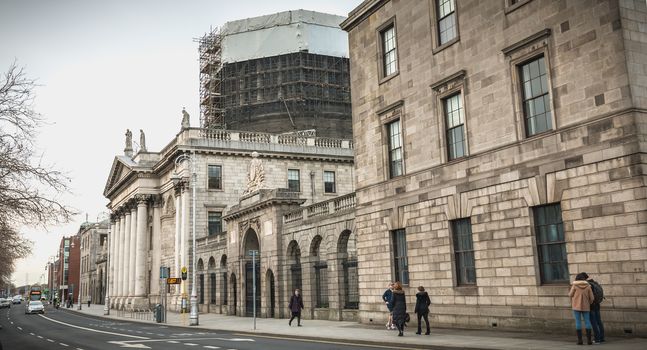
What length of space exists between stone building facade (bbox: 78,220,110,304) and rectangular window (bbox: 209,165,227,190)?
5757cm

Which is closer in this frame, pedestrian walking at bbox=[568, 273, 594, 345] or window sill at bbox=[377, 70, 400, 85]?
pedestrian walking at bbox=[568, 273, 594, 345]

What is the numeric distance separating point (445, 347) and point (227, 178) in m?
40.0

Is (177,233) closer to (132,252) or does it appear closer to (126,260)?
(132,252)

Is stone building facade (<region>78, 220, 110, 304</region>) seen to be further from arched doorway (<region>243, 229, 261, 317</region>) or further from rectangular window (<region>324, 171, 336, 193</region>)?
arched doorway (<region>243, 229, 261, 317</region>)

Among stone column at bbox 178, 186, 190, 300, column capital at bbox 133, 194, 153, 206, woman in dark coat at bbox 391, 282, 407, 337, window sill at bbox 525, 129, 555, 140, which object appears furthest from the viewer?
column capital at bbox 133, 194, 153, 206

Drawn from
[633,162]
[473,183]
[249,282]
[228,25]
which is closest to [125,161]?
[228,25]

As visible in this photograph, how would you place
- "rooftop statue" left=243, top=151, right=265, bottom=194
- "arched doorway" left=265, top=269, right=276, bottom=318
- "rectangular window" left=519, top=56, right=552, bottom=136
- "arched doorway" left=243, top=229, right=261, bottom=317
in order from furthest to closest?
"rooftop statue" left=243, top=151, right=265, bottom=194 → "arched doorway" left=243, top=229, right=261, bottom=317 → "arched doorway" left=265, top=269, right=276, bottom=318 → "rectangular window" left=519, top=56, right=552, bottom=136

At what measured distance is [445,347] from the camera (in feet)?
50.8

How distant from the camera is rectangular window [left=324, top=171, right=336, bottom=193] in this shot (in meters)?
56.7

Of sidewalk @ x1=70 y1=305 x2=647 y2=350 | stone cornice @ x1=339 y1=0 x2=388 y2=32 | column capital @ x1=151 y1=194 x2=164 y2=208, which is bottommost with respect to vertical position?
sidewalk @ x1=70 y1=305 x2=647 y2=350

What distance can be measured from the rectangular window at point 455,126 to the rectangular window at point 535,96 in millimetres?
2756

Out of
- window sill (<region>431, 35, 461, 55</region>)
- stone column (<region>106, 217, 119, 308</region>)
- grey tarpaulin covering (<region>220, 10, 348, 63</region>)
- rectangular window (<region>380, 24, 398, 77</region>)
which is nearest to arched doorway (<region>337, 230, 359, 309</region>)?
rectangular window (<region>380, 24, 398, 77</region>)

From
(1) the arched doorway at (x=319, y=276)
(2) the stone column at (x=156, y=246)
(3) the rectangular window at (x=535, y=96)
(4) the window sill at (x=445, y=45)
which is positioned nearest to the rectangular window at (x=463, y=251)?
(3) the rectangular window at (x=535, y=96)

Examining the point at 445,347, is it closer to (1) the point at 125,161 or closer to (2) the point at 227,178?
(2) the point at 227,178
